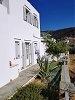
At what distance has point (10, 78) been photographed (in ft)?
40.6

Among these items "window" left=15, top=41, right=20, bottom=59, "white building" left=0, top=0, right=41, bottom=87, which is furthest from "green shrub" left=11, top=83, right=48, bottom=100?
"window" left=15, top=41, right=20, bottom=59

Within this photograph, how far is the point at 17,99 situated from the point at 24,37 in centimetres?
1224

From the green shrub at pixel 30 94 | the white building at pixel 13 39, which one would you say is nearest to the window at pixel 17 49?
the white building at pixel 13 39

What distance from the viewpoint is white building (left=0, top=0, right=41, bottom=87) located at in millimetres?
11344

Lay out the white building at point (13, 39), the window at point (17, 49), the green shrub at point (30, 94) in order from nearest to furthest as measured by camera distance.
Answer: the green shrub at point (30, 94) → the white building at point (13, 39) → the window at point (17, 49)

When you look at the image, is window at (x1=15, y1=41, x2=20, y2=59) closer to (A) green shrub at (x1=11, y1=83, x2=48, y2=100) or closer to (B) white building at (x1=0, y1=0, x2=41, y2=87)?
(B) white building at (x1=0, y1=0, x2=41, y2=87)

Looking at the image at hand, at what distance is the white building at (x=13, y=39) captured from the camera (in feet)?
37.2

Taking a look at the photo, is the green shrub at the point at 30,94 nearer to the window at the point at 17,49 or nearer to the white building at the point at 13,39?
the white building at the point at 13,39

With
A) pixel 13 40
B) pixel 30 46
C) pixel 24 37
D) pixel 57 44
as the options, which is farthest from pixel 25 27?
pixel 57 44

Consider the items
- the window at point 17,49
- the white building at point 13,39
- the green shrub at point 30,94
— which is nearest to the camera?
the green shrub at point 30,94

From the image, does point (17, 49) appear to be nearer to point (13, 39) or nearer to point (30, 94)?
point (13, 39)

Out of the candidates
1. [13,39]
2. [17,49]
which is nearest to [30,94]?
[13,39]

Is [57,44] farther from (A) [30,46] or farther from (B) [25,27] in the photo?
(B) [25,27]

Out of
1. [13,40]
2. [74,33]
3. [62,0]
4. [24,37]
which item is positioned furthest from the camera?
[74,33]
